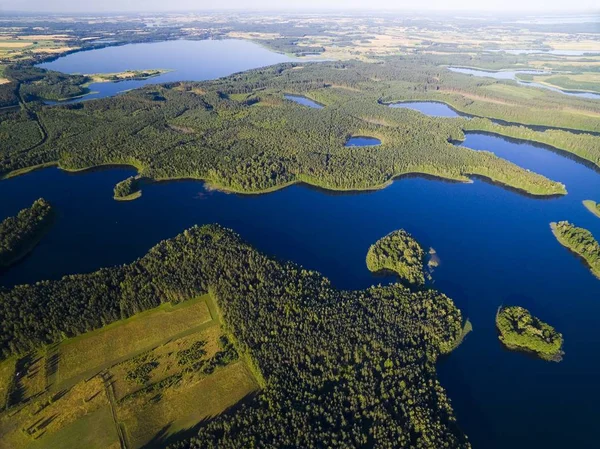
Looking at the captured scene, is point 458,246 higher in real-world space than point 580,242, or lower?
lower

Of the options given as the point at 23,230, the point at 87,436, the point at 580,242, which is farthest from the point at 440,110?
the point at 87,436

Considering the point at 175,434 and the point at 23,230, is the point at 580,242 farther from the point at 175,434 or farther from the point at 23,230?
the point at 23,230

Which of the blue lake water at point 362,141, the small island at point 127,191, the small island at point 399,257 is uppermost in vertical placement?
the small island at point 399,257

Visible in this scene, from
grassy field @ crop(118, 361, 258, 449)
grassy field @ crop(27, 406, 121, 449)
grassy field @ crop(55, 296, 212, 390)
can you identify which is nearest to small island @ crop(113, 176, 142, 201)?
grassy field @ crop(55, 296, 212, 390)

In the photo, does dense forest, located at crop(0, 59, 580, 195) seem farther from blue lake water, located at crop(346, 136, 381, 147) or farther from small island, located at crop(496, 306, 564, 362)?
small island, located at crop(496, 306, 564, 362)

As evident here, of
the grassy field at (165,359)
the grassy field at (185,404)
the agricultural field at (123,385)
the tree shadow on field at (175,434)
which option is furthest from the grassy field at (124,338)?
the tree shadow on field at (175,434)

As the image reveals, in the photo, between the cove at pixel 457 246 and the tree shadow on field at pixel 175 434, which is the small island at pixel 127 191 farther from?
the tree shadow on field at pixel 175 434
